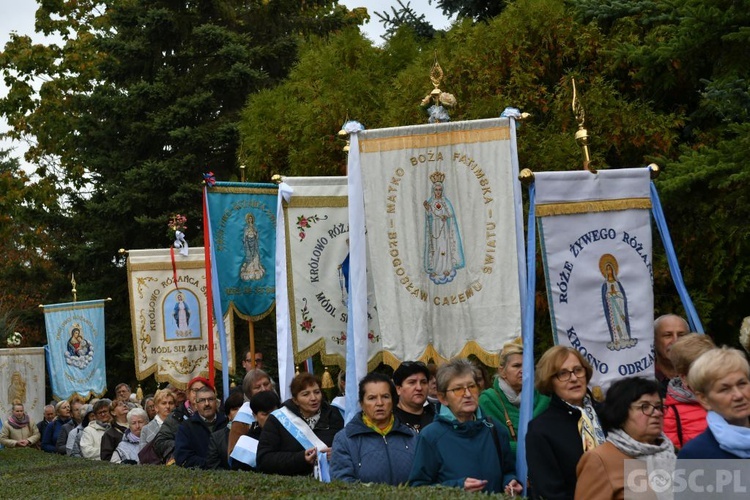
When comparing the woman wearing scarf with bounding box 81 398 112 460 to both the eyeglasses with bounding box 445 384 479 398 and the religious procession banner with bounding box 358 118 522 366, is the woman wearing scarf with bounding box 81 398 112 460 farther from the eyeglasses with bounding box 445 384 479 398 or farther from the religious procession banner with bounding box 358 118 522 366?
the eyeglasses with bounding box 445 384 479 398

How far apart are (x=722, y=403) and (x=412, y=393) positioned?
147 inches

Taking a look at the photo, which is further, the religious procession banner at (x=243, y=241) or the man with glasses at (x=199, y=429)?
the religious procession banner at (x=243, y=241)

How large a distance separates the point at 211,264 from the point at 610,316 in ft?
24.5

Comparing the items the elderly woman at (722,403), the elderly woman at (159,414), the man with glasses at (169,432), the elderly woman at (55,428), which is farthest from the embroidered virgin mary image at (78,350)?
the elderly woman at (722,403)

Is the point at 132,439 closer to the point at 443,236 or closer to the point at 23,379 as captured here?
the point at 443,236

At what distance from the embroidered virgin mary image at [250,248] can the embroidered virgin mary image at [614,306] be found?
24.0 ft

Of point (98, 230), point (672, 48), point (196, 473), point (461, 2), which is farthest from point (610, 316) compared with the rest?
point (98, 230)

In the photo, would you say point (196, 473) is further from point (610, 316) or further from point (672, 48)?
point (672, 48)

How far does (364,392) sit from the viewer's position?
30.8 ft

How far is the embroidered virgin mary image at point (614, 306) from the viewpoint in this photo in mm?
9438

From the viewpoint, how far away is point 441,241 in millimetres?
11031

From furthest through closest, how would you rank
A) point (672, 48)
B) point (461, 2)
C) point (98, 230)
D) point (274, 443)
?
point (98, 230), point (461, 2), point (672, 48), point (274, 443)

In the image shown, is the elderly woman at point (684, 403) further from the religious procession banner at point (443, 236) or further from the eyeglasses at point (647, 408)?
the religious procession banner at point (443, 236)

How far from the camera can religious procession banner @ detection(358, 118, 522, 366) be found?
10.9m
